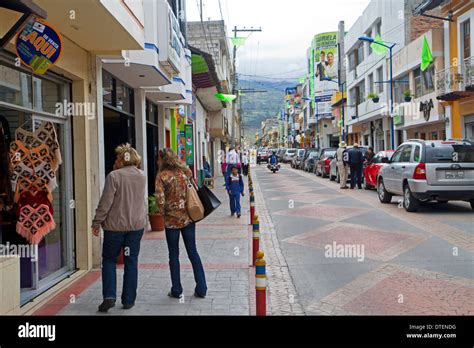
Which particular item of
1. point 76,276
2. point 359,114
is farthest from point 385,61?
point 76,276

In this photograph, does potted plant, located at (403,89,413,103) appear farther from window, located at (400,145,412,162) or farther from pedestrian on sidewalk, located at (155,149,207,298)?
pedestrian on sidewalk, located at (155,149,207,298)

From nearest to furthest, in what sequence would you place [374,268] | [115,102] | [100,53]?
[374,268] < [100,53] < [115,102]

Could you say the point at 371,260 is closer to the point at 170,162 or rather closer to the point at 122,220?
the point at 170,162

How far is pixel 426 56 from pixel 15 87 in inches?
954

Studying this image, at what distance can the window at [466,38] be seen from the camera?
2275 cm

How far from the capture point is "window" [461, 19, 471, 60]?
896 inches

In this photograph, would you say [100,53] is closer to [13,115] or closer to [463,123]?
[13,115]

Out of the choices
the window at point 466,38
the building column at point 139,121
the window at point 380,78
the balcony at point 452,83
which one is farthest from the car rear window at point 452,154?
the window at point 380,78

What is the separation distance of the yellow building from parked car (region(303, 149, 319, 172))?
11704 millimetres

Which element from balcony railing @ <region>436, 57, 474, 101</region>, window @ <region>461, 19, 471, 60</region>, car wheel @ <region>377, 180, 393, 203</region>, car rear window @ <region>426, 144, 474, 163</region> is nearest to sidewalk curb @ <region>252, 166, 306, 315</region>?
car rear window @ <region>426, 144, 474, 163</region>

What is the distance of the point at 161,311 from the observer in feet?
18.6

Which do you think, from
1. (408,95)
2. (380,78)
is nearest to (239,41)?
(408,95)

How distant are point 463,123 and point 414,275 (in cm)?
1883

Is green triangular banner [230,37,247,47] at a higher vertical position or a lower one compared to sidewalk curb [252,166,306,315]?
higher
